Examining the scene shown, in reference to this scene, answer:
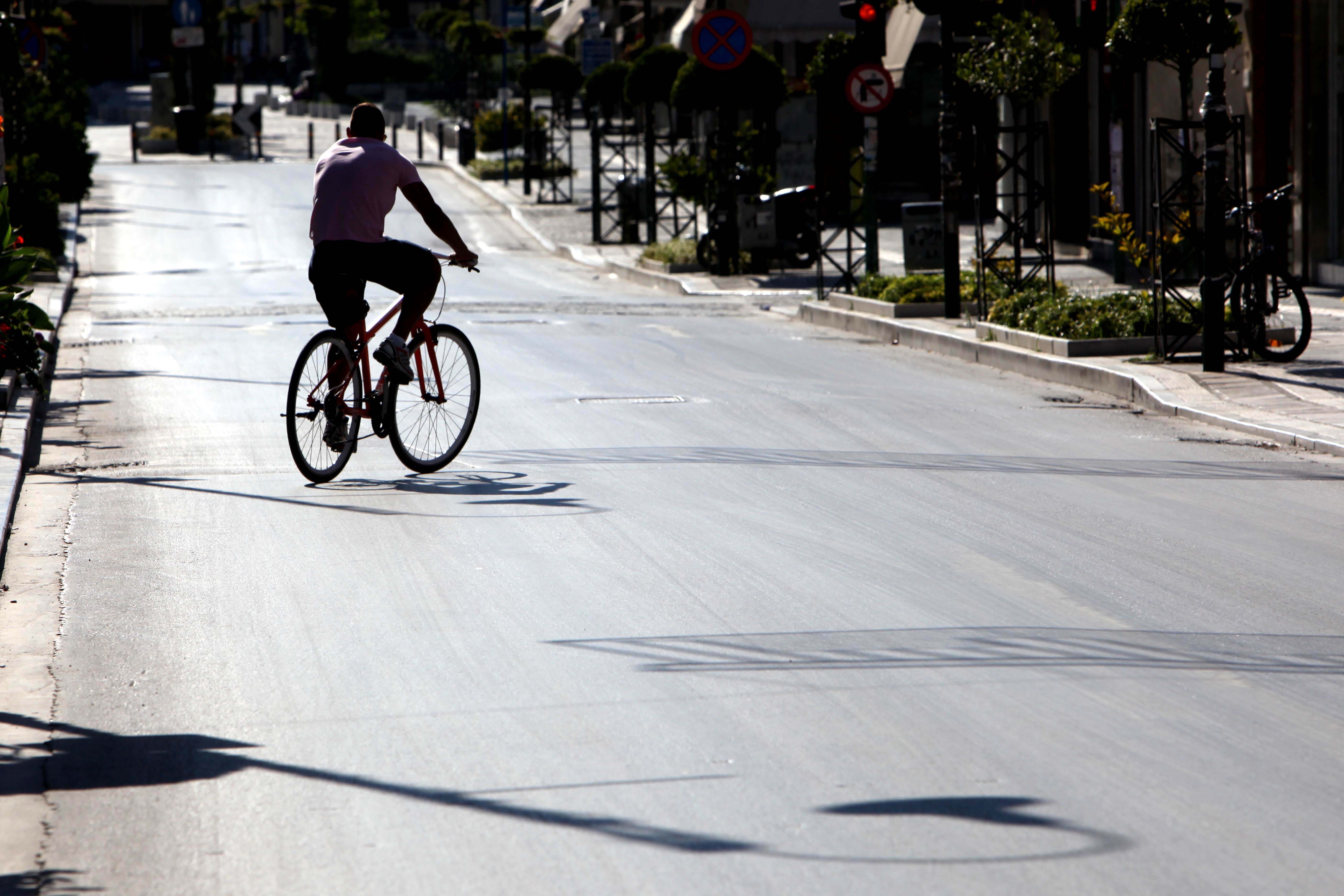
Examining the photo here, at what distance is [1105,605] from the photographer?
6738 mm

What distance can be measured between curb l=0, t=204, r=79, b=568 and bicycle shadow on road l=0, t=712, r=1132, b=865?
2.59 metres

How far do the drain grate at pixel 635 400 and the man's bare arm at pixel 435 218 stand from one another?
3.34 metres

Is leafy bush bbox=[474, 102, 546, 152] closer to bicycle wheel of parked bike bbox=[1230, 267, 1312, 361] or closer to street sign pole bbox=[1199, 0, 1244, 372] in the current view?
bicycle wheel of parked bike bbox=[1230, 267, 1312, 361]

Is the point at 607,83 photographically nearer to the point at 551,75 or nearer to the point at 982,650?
the point at 551,75

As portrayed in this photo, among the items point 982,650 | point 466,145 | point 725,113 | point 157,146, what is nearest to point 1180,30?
point 982,650

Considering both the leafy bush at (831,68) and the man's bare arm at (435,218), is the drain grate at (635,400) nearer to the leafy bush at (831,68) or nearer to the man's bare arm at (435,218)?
the man's bare arm at (435,218)

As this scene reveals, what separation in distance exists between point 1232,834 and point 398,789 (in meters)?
2.03

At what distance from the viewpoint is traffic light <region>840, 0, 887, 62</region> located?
70.9ft

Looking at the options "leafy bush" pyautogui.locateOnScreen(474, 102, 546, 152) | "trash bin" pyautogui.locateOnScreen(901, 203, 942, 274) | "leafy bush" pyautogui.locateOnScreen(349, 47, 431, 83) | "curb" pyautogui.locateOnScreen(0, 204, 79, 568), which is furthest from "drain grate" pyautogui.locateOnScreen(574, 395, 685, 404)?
"leafy bush" pyautogui.locateOnScreen(349, 47, 431, 83)

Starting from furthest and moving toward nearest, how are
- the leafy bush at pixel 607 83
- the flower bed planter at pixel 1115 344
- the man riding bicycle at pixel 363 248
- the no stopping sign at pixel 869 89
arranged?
1. the leafy bush at pixel 607 83
2. the no stopping sign at pixel 869 89
3. the flower bed planter at pixel 1115 344
4. the man riding bicycle at pixel 363 248

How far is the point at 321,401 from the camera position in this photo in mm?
9438

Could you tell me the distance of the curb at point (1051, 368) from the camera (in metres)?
11.5

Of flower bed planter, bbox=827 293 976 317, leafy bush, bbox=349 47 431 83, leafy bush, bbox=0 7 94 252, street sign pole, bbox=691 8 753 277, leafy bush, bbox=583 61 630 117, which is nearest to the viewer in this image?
flower bed planter, bbox=827 293 976 317

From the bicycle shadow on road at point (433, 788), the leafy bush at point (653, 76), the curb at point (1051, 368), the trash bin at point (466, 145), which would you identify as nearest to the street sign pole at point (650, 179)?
the leafy bush at point (653, 76)
